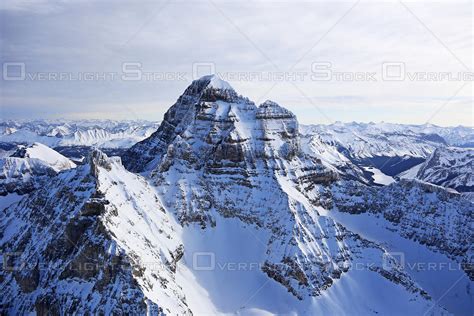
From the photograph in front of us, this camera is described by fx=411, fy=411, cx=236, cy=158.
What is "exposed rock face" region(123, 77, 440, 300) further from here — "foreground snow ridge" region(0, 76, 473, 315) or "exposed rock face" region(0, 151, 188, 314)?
"exposed rock face" region(0, 151, 188, 314)

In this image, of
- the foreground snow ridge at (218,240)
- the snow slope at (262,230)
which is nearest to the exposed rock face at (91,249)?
the foreground snow ridge at (218,240)

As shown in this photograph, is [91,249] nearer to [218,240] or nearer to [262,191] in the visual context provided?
[218,240]

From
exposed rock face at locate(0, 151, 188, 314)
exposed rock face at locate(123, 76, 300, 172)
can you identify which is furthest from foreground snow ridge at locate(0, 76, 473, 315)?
exposed rock face at locate(123, 76, 300, 172)

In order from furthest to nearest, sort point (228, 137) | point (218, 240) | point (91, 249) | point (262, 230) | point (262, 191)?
point (228, 137), point (262, 191), point (262, 230), point (218, 240), point (91, 249)

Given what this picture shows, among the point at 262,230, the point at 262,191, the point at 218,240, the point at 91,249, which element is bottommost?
the point at 218,240

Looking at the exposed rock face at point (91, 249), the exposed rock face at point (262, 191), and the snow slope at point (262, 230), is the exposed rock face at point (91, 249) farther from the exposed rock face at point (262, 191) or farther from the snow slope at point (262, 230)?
the exposed rock face at point (262, 191)

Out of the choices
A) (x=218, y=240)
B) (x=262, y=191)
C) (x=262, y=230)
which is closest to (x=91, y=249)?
(x=218, y=240)
